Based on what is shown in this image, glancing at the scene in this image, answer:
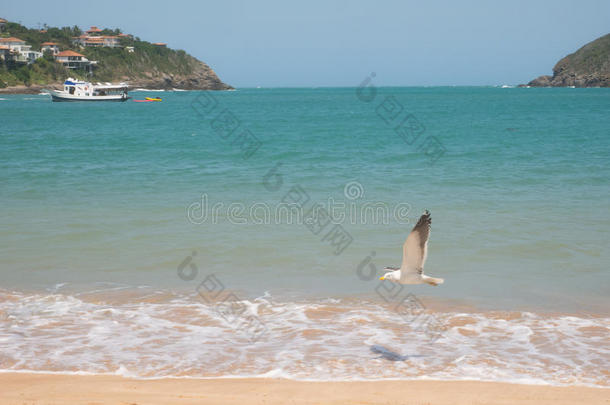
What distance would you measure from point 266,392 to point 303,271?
4.79m

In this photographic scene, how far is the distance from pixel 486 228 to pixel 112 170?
611 inches

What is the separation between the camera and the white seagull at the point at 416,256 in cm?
682

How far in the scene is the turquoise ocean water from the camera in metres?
7.47

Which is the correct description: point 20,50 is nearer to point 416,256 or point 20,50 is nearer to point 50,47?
point 50,47

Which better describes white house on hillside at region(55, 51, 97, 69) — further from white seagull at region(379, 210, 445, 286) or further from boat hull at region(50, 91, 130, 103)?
white seagull at region(379, 210, 445, 286)

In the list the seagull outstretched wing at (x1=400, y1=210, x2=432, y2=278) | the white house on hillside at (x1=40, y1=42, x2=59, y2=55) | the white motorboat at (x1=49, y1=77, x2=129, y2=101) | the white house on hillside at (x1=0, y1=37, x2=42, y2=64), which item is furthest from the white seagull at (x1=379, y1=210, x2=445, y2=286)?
the white house on hillside at (x1=40, y1=42, x2=59, y2=55)

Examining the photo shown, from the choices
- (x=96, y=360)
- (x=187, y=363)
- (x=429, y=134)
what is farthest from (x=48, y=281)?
(x=429, y=134)

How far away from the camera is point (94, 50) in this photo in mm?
161500

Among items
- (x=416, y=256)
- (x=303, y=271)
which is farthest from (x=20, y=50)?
(x=416, y=256)

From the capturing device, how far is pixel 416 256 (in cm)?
711

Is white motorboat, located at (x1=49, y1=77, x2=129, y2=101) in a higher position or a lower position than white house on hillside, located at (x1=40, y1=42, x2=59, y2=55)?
lower

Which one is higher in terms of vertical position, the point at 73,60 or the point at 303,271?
the point at 73,60

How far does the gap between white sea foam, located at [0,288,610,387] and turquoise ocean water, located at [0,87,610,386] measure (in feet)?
0.11

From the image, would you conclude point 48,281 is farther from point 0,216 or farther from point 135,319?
point 0,216
